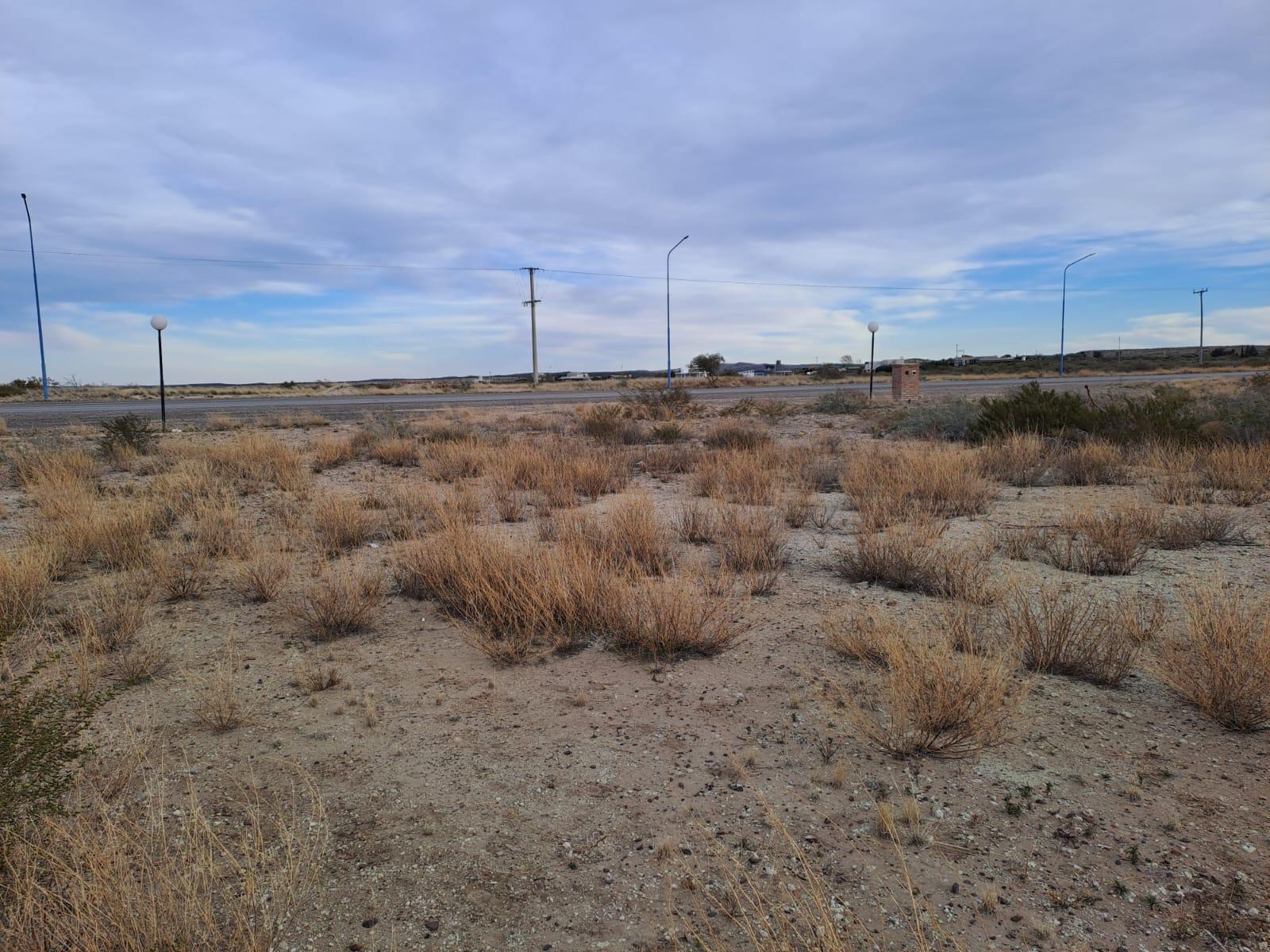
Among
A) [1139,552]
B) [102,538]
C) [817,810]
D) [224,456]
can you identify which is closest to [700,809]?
[817,810]

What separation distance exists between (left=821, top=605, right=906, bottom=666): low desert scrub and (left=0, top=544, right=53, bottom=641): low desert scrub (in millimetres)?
5144

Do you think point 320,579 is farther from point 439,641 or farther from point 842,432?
point 842,432

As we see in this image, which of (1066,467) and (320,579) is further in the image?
(1066,467)

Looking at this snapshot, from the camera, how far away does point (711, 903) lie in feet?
8.36

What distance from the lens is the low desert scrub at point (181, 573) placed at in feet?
19.5

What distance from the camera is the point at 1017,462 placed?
10977 millimetres

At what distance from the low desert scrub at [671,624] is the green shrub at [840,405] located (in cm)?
2033

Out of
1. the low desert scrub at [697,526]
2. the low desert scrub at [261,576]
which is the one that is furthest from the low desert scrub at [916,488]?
the low desert scrub at [261,576]

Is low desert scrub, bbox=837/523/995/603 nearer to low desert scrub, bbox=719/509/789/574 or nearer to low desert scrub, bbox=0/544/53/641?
low desert scrub, bbox=719/509/789/574

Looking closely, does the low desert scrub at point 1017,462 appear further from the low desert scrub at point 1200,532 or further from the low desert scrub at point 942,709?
the low desert scrub at point 942,709

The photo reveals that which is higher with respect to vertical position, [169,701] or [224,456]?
[224,456]

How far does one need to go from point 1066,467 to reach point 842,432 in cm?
804

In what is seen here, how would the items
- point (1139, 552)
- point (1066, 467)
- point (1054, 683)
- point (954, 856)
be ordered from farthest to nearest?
point (1066, 467) → point (1139, 552) → point (1054, 683) → point (954, 856)

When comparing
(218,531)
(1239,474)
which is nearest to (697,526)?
(218,531)
